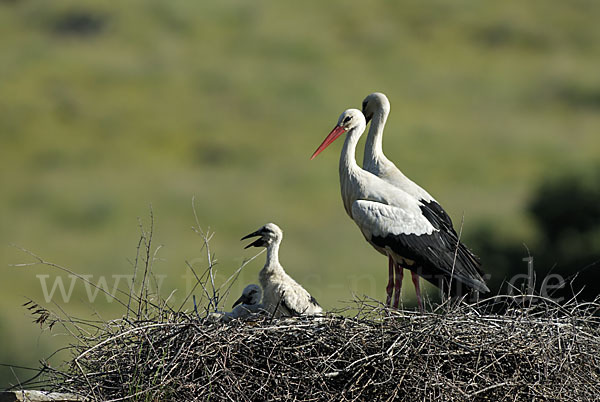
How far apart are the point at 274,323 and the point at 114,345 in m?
0.86

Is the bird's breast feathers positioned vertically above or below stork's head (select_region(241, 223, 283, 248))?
above

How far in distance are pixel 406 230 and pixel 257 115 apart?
1487 inches

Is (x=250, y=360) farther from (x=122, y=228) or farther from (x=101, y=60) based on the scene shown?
(x=101, y=60)

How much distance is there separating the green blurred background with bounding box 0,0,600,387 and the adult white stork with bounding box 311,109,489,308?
1422 cm

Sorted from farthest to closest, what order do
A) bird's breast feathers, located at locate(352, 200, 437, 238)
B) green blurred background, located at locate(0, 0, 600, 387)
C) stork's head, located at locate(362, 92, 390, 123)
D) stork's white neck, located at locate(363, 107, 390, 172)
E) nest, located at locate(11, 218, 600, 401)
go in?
green blurred background, located at locate(0, 0, 600, 387) → stork's head, located at locate(362, 92, 390, 123) → stork's white neck, located at locate(363, 107, 390, 172) → bird's breast feathers, located at locate(352, 200, 437, 238) → nest, located at locate(11, 218, 600, 401)

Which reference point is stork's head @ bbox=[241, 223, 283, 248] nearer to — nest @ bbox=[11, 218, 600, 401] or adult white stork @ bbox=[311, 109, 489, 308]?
adult white stork @ bbox=[311, 109, 489, 308]

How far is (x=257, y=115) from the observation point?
43.9 meters

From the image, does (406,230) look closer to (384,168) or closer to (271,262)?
(384,168)

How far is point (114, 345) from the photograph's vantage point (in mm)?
5250

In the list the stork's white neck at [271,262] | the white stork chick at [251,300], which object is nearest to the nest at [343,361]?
the white stork chick at [251,300]

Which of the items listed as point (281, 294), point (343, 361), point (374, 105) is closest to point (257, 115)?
point (374, 105)

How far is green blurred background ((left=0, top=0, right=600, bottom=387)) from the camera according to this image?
30.8 metres

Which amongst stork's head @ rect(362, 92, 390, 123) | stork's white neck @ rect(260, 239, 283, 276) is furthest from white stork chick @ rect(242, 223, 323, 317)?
stork's head @ rect(362, 92, 390, 123)

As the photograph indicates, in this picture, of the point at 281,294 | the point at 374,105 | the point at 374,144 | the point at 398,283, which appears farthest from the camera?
the point at 374,105
